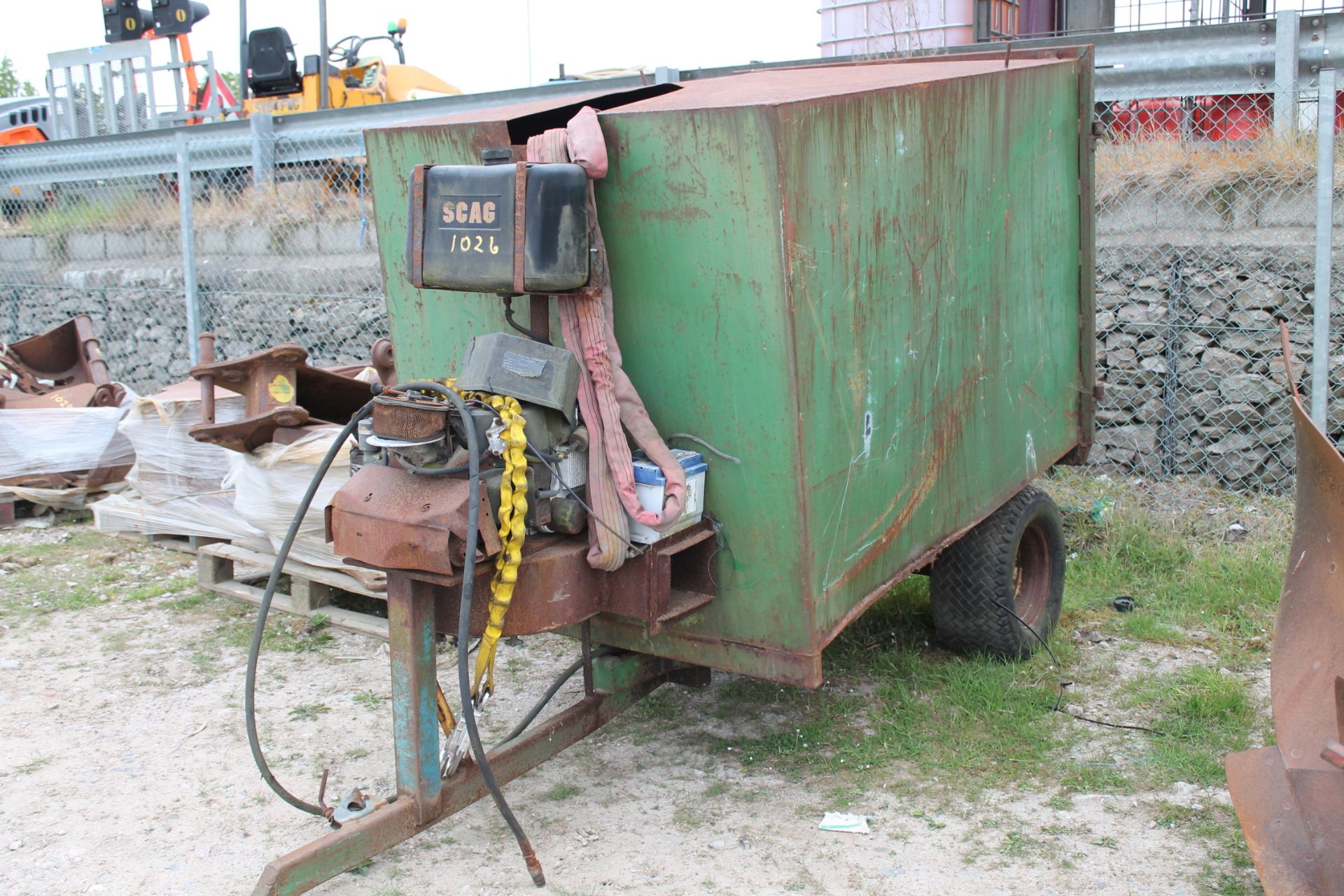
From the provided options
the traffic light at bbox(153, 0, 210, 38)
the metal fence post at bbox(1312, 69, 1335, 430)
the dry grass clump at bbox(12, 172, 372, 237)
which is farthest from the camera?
the traffic light at bbox(153, 0, 210, 38)

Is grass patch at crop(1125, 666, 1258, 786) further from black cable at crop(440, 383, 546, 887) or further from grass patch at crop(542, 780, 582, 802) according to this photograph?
black cable at crop(440, 383, 546, 887)

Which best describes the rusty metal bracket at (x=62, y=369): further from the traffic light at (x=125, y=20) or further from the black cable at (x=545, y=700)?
the traffic light at (x=125, y=20)

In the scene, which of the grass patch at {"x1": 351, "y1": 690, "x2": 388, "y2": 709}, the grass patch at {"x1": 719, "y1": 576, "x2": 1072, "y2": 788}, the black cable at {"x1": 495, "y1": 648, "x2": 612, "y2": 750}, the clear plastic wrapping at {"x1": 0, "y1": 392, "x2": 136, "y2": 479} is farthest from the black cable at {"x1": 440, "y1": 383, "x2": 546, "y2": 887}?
the clear plastic wrapping at {"x1": 0, "y1": 392, "x2": 136, "y2": 479}

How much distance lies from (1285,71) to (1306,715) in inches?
178

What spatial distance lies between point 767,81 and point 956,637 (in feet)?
7.28

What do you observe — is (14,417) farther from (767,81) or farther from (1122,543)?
(1122,543)

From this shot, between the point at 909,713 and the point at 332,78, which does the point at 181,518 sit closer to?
the point at 909,713

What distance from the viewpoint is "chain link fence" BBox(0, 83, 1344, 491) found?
19.8 feet

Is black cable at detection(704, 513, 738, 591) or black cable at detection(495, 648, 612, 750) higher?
black cable at detection(704, 513, 738, 591)

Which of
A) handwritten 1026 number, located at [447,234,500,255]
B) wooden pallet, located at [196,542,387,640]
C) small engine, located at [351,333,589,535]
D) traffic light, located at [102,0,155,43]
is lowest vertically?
wooden pallet, located at [196,542,387,640]

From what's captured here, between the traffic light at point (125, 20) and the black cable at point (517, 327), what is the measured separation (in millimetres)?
11825

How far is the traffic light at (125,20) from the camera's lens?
12.7 metres

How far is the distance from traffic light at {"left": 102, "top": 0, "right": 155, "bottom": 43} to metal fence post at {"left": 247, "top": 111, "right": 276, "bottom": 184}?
5422mm

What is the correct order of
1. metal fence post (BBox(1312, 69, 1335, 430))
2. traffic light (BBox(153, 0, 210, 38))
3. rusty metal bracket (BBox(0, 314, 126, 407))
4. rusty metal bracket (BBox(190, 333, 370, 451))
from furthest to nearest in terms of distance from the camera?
traffic light (BBox(153, 0, 210, 38)) < rusty metal bracket (BBox(0, 314, 126, 407)) < metal fence post (BBox(1312, 69, 1335, 430)) < rusty metal bracket (BBox(190, 333, 370, 451))
